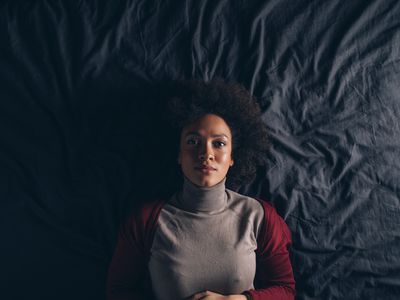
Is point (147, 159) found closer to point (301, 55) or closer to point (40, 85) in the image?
point (40, 85)

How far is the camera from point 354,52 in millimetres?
1312

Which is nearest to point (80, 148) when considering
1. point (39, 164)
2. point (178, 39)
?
point (39, 164)

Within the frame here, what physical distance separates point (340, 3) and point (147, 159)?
0.79 m

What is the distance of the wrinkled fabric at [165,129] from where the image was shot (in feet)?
4.00

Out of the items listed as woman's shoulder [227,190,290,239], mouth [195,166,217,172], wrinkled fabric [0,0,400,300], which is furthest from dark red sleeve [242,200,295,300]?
mouth [195,166,217,172]

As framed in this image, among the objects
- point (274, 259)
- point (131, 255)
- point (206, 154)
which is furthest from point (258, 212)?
point (131, 255)

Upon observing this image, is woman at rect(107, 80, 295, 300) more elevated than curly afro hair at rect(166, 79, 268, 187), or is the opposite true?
curly afro hair at rect(166, 79, 268, 187)

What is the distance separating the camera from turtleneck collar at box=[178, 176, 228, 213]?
1081 mm

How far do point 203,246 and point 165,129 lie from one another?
365 millimetres

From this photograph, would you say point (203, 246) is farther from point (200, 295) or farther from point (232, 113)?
point (232, 113)

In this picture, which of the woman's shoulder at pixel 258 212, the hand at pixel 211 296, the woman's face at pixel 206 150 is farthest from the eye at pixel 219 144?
the hand at pixel 211 296

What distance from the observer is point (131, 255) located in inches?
42.6

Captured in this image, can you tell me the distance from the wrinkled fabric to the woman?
0.39 feet

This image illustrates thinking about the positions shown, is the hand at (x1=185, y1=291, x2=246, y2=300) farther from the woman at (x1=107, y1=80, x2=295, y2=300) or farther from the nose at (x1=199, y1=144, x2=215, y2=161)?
the nose at (x1=199, y1=144, x2=215, y2=161)
